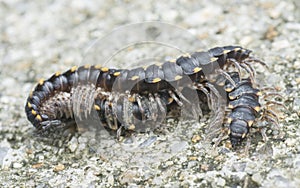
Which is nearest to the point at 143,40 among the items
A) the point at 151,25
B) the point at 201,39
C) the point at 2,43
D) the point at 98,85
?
the point at 151,25

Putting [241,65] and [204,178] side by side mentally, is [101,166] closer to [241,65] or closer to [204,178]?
[204,178]

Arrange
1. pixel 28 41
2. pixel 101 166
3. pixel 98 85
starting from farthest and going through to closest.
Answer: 1. pixel 28 41
2. pixel 98 85
3. pixel 101 166

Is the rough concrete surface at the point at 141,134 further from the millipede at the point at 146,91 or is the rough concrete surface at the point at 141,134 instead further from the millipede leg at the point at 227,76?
the millipede leg at the point at 227,76

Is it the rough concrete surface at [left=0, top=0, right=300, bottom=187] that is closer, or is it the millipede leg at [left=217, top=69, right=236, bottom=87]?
the rough concrete surface at [left=0, top=0, right=300, bottom=187]

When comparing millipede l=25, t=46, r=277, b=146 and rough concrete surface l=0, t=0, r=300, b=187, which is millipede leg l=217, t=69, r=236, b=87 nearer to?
millipede l=25, t=46, r=277, b=146

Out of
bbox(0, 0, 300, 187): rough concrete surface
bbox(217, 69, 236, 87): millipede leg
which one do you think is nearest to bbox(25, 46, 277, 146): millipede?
bbox(217, 69, 236, 87): millipede leg

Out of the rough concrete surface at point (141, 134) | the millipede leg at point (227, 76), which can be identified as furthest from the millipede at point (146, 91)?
the rough concrete surface at point (141, 134)
